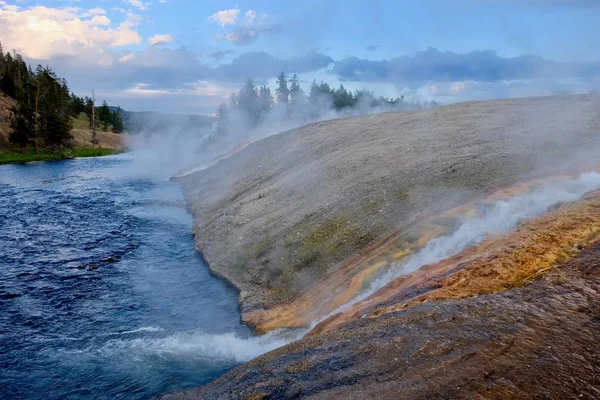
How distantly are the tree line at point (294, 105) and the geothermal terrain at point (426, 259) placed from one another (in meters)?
33.7

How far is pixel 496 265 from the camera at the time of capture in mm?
8406

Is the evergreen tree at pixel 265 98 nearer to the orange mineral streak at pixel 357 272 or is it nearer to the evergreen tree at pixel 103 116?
the evergreen tree at pixel 103 116

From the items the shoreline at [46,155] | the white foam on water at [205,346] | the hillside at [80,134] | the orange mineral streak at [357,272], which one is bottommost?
the white foam on water at [205,346]

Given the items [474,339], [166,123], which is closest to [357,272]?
[474,339]

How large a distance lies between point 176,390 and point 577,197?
10864mm

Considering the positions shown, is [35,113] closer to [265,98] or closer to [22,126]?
[22,126]

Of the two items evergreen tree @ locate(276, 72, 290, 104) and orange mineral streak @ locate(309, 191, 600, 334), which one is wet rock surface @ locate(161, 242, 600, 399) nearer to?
orange mineral streak @ locate(309, 191, 600, 334)

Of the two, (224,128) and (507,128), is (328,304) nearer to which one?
(507,128)

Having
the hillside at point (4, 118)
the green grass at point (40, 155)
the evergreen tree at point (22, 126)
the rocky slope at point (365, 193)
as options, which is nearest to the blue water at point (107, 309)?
the rocky slope at point (365, 193)

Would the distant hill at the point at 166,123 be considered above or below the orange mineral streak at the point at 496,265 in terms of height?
above

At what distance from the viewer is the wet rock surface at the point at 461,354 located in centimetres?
540

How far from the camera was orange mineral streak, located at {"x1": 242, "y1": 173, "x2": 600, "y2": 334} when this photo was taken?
11211 mm

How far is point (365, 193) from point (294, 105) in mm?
47155

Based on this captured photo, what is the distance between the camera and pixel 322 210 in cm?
1623
